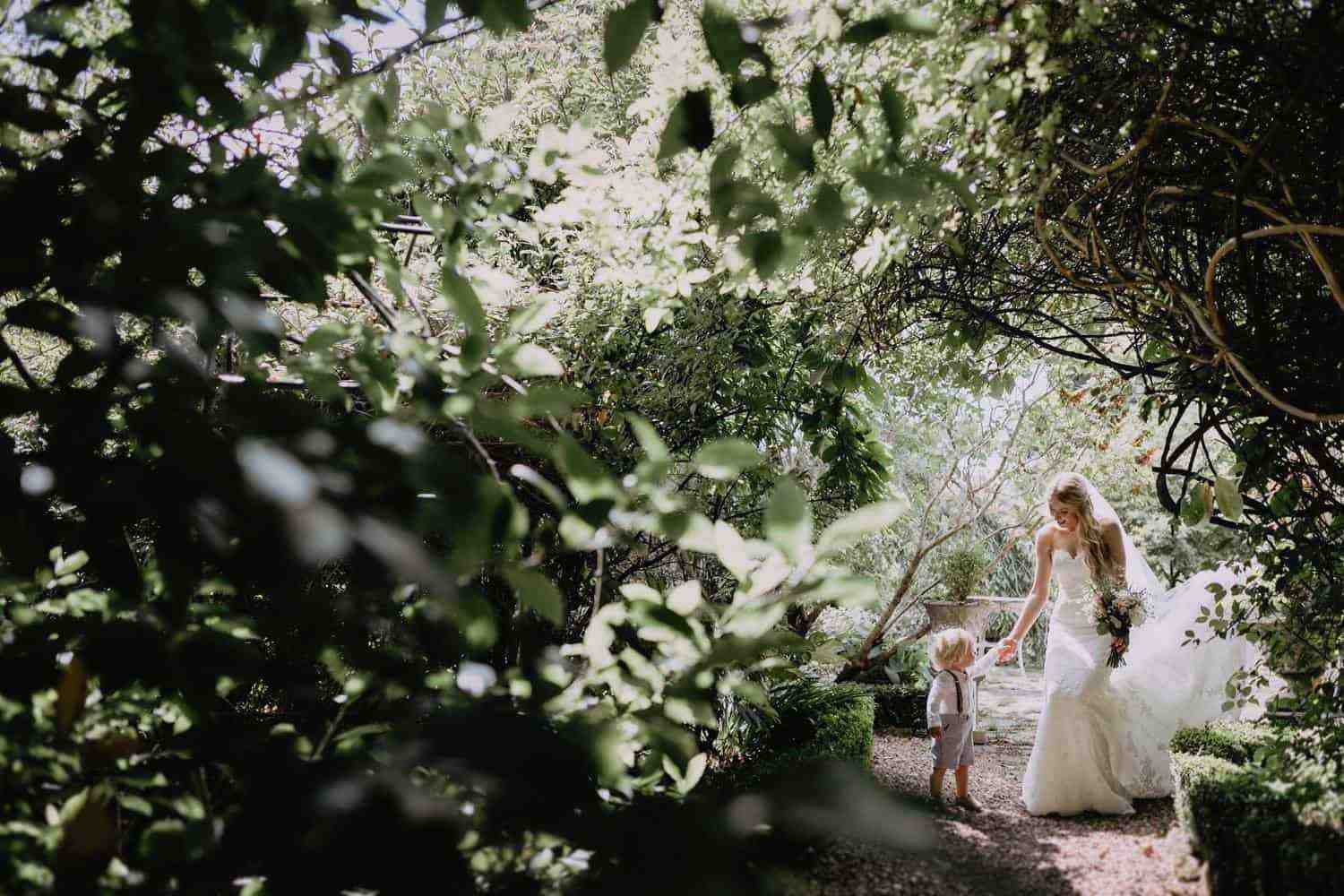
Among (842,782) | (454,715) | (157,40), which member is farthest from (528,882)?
(157,40)

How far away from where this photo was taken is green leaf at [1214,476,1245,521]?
3.07 meters

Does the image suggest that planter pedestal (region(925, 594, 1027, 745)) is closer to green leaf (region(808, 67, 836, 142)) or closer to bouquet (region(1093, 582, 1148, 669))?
bouquet (region(1093, 582, 1148, 669))

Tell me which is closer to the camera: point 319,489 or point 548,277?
point 319,489

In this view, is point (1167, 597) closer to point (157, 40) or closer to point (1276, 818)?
point (1276, 818)

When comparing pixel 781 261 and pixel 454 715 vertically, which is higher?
pixel 781 261

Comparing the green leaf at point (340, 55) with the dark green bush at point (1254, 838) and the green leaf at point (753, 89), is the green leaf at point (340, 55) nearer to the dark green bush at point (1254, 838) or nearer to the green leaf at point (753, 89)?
the green leaf at point (753, 89)

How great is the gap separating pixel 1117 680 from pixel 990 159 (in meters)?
4.50

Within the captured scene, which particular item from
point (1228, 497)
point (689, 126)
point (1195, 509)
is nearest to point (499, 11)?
point (689, 126)

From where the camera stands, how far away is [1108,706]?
221 inches

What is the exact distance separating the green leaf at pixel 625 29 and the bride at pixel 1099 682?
5.55 meters

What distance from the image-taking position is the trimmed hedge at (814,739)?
13.0ft

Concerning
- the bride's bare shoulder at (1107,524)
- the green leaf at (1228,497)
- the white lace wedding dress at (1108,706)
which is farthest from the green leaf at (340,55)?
the bride's bare shoulder at (1107,524)

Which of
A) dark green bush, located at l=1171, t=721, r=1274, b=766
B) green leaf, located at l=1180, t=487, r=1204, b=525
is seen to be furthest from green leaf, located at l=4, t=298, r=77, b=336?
dark green bush, located at l=1171, t=721, r=1274, b=766

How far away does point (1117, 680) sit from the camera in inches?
225
